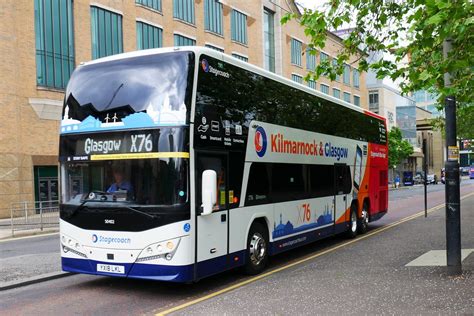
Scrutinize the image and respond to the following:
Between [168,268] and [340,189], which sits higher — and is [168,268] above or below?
below

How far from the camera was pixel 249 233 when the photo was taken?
346 inches

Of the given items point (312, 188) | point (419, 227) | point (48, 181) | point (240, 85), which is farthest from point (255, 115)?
→ point (48, 181)

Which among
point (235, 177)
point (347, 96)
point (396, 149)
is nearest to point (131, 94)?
point (235, 177)

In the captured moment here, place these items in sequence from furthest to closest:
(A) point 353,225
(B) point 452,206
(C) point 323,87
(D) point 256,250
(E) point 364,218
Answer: (C) point 323,87, (E) point 364,218, (A) point 353,225, (D) point 256,250, (B) point 452,206

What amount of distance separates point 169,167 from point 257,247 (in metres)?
2.70

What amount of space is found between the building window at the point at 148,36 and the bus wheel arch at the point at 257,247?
28.2 m

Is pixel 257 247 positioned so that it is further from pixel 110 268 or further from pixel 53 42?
pixel 53 42

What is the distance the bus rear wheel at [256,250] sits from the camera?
8.84 meters

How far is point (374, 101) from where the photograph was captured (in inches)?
3484

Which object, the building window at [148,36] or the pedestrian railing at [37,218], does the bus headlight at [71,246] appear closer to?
the pedestrian railing at [37,218]

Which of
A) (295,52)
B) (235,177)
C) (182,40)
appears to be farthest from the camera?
(295,52)

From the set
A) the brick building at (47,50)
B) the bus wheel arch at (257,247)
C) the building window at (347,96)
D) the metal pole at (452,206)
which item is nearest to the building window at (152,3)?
the brick building at (47,50)

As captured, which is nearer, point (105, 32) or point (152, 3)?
point (105, 32)

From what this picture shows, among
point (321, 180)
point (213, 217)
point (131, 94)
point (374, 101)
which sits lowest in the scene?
point (213, 217)
